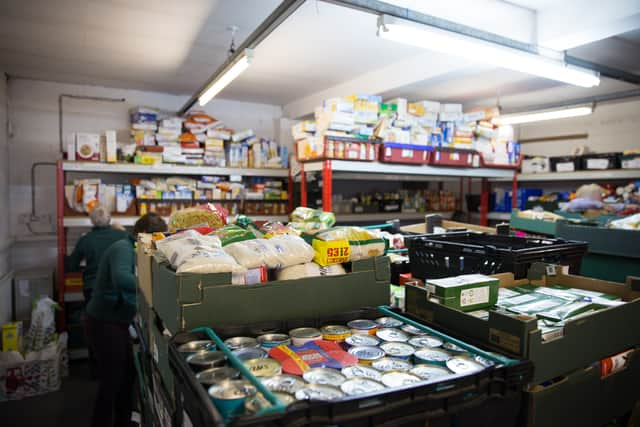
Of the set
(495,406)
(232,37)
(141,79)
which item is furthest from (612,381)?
(141,79)

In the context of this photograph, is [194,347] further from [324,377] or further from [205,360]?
[324,377]

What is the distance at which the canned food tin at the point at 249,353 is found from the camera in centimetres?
120

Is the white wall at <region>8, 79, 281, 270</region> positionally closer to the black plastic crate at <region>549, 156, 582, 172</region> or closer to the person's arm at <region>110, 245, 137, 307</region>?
the person's arm at <region>110, 245, 137, 307</region>

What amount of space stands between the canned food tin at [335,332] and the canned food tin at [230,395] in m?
0.42

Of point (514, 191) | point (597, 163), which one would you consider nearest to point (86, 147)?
point (514, 191)

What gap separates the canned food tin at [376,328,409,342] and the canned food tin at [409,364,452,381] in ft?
0.68

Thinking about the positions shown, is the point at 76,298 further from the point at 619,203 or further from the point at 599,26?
the point at 619,203

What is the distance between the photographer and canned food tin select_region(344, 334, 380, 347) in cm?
132

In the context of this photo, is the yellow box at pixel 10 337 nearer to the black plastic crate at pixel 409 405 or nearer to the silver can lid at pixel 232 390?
the black plastic crate at pixel 409 405

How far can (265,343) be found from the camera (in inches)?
51.4

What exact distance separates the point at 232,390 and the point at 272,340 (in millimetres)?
375

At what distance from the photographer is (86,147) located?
4.98 meters

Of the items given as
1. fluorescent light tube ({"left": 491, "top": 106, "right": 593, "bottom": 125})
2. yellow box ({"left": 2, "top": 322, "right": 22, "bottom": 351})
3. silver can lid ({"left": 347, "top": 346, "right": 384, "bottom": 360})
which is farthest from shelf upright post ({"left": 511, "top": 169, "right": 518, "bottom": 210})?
yellow box ({"left": 2, "top": 322, "right": 22, "bottom": 351})

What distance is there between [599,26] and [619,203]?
9.84 ft
